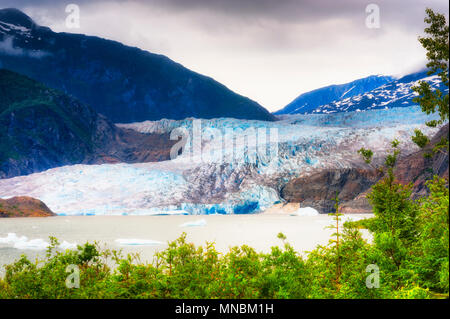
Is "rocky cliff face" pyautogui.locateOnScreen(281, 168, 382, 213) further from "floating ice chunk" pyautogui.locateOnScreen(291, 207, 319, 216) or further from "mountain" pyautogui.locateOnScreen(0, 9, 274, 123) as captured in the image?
"mountain" pyautogui.locateOnScreen(0, 9, 274, 123)

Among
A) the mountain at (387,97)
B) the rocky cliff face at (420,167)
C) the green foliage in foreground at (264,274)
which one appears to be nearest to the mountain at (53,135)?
the rocky cliff face at (420,167)

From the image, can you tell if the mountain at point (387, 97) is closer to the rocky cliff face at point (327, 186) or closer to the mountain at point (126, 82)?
the mountain at point (126, 82)

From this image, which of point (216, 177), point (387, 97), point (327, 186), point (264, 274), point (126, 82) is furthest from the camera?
point (126, 82)

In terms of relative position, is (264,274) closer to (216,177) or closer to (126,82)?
(216,177)

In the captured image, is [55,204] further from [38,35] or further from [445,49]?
[38,35]

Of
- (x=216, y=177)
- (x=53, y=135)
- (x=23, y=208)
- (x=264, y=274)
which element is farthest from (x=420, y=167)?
(x=53, y=135)

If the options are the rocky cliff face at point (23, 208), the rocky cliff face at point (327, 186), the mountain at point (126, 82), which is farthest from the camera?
the mountain at point (126, 82)
